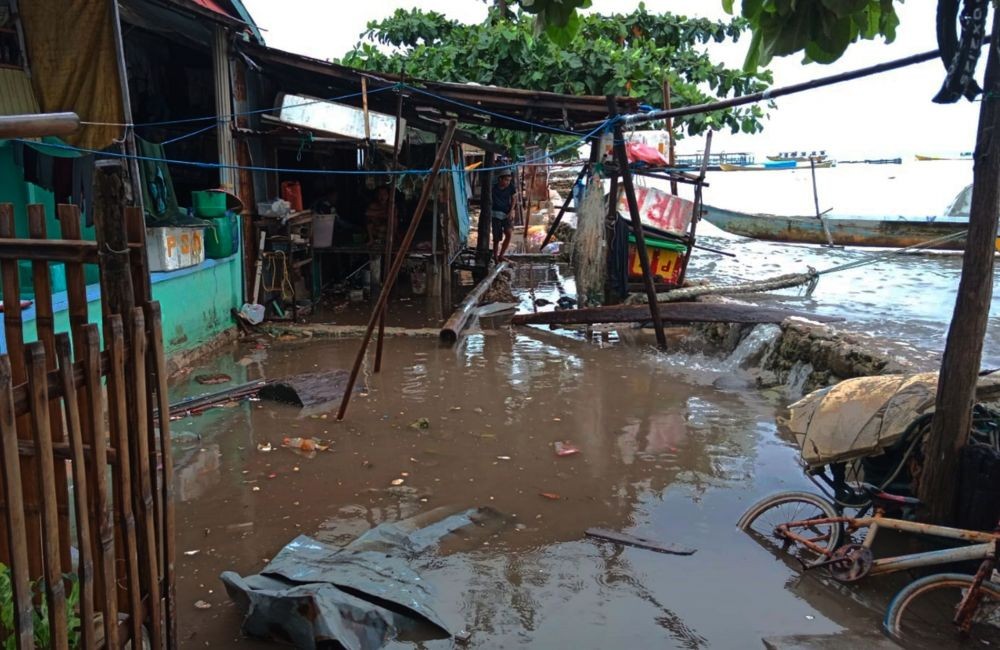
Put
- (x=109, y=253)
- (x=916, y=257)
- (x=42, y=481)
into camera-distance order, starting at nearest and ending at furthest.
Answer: (x=42, y=481), (x=109, y=253), (x=916, y=257)

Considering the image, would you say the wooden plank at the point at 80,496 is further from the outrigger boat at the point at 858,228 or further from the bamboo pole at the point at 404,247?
the outrigger boat at the point at 858,228

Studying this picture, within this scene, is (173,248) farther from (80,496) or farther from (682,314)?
(80,496)

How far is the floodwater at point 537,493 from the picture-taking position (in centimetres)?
404

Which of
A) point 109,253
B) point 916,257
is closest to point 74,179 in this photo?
point 109,253

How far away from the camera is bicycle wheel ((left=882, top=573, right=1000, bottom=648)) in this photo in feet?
12.5

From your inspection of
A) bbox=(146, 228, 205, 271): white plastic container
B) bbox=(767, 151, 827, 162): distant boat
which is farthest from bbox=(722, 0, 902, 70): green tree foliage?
bbox=(767, 151, 827, 162): distant boat

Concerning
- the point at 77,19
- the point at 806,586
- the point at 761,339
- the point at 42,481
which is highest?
the point at 77,19

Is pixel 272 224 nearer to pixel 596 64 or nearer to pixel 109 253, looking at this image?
pixel 596 64

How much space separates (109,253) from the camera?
2.44 meters

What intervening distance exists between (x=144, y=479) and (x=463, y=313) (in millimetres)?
8633

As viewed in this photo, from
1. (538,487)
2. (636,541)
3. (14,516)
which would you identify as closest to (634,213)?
(538,487)

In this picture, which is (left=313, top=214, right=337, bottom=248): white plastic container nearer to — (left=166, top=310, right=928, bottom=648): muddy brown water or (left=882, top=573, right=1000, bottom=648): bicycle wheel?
(left=166, top=310, right=928, bottom=648): muddy brown water

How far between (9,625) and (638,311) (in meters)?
9.15

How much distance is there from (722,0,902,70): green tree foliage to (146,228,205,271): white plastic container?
7089mm
